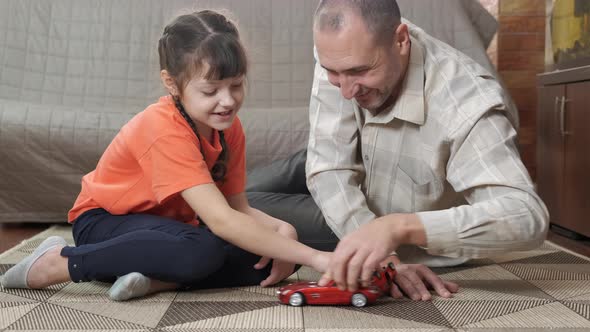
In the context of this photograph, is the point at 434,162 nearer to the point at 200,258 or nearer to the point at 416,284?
the point at 416,284

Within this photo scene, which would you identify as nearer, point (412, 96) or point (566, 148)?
point (412, 96)

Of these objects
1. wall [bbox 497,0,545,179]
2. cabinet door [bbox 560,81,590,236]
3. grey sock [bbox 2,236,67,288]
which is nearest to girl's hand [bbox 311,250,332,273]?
grey sock [bbox 2,236,67,288]

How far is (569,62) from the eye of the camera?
2262 mm

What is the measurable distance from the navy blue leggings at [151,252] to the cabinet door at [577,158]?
1.22 m

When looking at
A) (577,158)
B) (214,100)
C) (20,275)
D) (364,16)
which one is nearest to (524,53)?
(577,158)

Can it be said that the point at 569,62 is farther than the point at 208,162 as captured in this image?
Yes

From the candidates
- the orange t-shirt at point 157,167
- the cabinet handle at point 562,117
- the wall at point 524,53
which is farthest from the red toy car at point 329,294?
the wall at point 524,53

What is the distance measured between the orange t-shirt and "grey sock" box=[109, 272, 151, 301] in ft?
0.47

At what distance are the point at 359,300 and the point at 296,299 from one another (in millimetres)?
110

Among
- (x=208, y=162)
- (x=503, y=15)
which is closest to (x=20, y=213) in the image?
(x=208, y=162)

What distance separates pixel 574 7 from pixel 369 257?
62.8 inches

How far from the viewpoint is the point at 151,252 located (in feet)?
4.31

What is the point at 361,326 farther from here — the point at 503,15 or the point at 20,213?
the point at 503,15

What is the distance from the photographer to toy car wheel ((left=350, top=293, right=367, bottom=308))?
1248 mm
